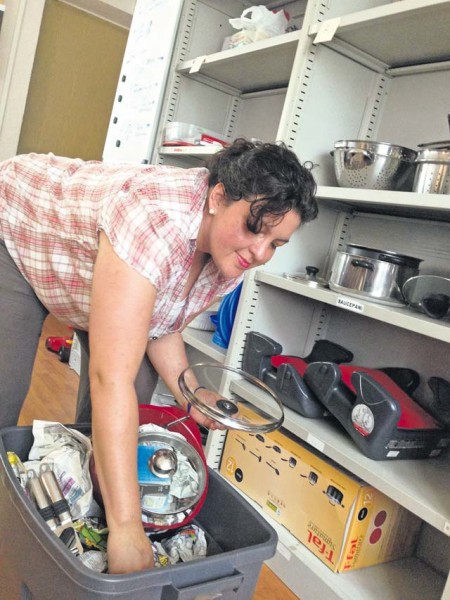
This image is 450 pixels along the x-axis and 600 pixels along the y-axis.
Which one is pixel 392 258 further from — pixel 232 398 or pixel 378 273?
pixel 232 398

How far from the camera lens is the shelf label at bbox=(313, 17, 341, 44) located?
1539 mm

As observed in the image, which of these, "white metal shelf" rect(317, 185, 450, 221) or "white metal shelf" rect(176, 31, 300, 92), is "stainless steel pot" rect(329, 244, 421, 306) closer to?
"white metal shelf" rect(317, 185, 450, 221)

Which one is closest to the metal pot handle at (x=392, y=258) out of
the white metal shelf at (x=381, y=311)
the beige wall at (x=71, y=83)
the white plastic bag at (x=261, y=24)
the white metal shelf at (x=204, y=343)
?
the white metal shelf at (x=381, y=311)

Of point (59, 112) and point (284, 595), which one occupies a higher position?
point (59, 112)

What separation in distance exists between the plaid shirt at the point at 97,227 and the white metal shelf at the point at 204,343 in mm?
737

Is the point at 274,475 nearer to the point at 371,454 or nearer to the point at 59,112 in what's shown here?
Result: the point at 371,454

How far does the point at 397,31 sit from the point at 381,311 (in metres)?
0.79

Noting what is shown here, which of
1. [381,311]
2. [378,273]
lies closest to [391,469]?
[381,311]

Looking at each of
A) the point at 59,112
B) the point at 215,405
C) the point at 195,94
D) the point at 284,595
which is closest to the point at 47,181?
the point at 215,405

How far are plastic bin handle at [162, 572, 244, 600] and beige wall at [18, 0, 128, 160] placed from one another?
384 cm

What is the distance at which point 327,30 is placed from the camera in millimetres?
1562

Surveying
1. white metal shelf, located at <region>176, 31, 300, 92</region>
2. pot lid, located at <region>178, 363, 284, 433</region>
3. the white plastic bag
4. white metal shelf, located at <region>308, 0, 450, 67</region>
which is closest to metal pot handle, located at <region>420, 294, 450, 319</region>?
pot lid, located at <region>178, 363, 284, 433</region>

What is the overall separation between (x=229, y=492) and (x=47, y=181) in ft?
2.42

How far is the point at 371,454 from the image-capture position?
4.41ft
